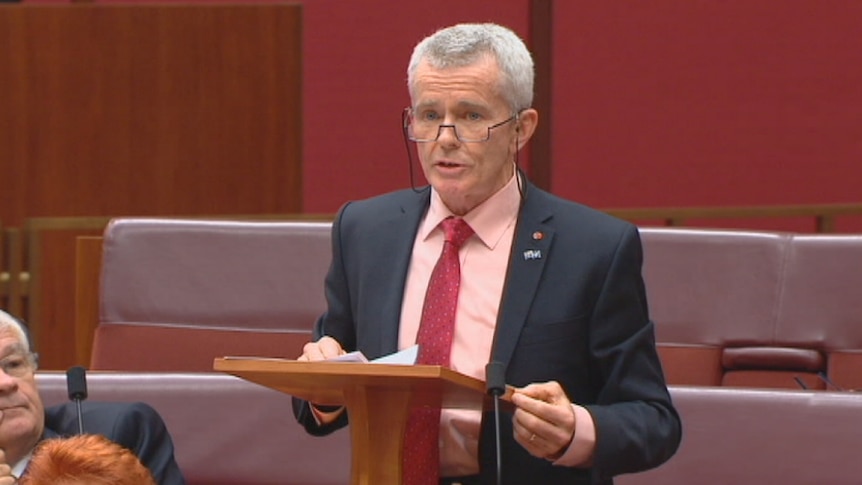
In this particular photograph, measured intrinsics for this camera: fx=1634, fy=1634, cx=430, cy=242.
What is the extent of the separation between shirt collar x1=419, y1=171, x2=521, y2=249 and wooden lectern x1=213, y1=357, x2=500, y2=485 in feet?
0.72

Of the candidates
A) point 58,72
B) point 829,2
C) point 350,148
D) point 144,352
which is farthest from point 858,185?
point 144,352

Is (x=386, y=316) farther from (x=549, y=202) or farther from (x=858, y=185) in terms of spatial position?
(x=858, y=185)

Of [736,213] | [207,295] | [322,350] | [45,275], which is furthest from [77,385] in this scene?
[736,213]

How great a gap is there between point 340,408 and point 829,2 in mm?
3746

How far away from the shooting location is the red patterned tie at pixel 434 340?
1.65 m

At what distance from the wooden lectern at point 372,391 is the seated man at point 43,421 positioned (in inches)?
19.5

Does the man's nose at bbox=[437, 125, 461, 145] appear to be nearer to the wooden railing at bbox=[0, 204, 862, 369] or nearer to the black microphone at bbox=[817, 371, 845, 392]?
the black microphone at bbox=[817, 371, 845, 392]

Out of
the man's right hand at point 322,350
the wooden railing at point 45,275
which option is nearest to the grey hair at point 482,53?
the man's right hand at point 322,350

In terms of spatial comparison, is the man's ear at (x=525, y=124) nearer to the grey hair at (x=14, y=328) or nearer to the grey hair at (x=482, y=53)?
the grey hair at (x=482, y=53)

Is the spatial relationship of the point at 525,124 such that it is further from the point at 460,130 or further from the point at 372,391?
the point at 372,391

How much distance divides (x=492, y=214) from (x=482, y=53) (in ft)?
0.58

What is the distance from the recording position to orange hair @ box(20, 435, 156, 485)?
1424mm

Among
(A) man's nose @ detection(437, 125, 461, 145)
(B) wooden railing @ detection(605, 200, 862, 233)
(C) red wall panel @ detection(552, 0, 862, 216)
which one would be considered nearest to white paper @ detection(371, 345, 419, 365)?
(A) man's nose @ detection(437, 125, 461, 145)

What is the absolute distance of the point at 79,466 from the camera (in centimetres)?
143
